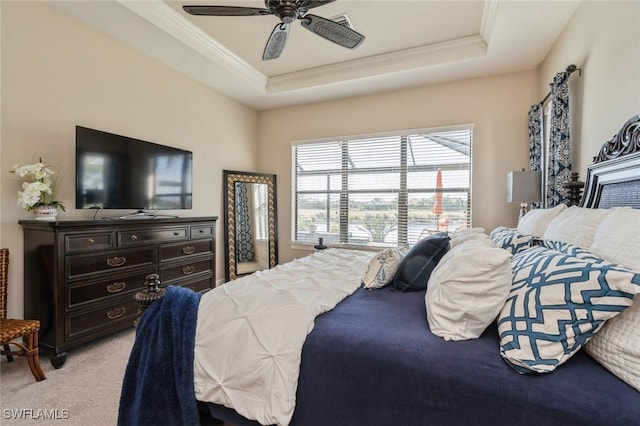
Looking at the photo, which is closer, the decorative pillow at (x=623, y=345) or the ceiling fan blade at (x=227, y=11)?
the decorative pillow at (x=623, y=345)

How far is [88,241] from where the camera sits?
2.46m

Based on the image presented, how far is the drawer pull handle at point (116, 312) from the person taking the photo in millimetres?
2604

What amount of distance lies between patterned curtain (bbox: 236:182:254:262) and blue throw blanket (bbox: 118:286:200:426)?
3298 millimetres

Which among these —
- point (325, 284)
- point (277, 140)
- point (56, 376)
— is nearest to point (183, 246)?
point (56, 376)

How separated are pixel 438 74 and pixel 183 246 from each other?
3.59 meters

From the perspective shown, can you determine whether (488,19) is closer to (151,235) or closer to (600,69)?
(600,69)

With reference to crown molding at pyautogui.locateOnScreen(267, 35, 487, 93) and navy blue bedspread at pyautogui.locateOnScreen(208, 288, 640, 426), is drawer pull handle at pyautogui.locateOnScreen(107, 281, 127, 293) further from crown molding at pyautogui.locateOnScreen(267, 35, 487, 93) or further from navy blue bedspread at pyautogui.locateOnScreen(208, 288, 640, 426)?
crown molding at pyautogui.locateOnScreen(267, 35, 487, 93)

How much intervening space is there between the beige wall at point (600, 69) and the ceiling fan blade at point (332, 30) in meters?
1.58

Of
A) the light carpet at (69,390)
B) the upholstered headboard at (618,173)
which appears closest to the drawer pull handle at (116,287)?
the light carpet at (69,390)

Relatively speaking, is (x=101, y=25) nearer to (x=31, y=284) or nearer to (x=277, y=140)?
(x=31, y=284)

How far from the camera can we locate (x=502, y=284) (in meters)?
1.16

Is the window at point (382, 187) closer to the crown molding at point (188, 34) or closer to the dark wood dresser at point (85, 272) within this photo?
the crown molding at point (188, 34)

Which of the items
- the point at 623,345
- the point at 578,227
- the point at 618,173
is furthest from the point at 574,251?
the point at 618,173

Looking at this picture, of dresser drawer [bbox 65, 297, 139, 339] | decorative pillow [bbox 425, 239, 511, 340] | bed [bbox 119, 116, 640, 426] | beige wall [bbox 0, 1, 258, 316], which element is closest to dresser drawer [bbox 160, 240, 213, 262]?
dresser drawer [bbox 65, 297, 139, 339]
